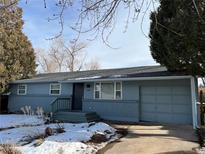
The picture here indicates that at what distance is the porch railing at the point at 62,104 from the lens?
2044cm

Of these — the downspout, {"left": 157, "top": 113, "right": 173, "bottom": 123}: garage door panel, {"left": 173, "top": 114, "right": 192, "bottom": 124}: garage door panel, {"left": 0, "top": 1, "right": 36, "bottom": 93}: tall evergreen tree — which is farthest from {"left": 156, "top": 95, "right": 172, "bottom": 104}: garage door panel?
{"left": 0, "top": 1, "right": 36, "bottom": 93}: tall evergreen tree

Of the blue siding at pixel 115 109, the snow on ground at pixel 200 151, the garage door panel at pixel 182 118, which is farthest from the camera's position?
the blue siding at pixel 115 109

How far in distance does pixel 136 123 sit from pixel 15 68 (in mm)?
12290

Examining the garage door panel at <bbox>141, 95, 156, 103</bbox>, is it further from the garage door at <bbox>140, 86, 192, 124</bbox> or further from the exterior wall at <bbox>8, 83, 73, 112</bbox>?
the exterior wall at <bbox>8, 83, 73, 112</bbox>

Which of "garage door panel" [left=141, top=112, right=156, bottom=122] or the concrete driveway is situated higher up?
"garage door panel" [left=141, top=112, right=156, bottom=122]

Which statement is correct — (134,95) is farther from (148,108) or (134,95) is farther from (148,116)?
(148,116)

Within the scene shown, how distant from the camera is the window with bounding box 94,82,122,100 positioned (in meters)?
18.5

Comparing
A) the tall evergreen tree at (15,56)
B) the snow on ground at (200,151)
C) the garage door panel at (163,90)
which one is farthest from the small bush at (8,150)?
the tall evergreen tree at (15,56)

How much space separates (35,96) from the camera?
2319 cm

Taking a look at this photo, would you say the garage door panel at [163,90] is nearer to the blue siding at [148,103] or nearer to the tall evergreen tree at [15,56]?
the blue siding at [148,103]

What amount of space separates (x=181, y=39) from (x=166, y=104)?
4835mm

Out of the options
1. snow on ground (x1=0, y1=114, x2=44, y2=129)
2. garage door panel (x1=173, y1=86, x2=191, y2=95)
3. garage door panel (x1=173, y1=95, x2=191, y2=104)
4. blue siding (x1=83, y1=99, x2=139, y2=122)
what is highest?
garage door panel (x1=173, y1=86, x2=191, y2=95)

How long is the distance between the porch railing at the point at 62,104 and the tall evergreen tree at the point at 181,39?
8.37 m

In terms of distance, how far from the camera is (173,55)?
13680mm
